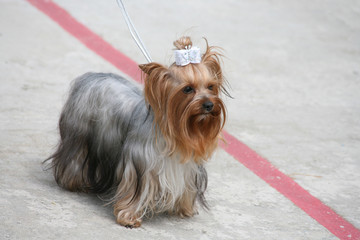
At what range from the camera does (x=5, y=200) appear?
3826mm

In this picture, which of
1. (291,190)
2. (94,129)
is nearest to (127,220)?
(94,129)

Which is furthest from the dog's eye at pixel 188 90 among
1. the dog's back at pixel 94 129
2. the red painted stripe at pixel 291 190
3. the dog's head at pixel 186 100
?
the red painted stripe at pixel 291 190

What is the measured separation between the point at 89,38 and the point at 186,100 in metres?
4.25

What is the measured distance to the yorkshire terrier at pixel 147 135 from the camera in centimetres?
365

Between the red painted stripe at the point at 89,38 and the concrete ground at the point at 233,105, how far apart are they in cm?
10

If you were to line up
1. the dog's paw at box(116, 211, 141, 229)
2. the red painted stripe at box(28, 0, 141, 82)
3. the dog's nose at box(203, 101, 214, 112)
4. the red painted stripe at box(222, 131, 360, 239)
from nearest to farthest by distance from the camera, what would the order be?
the dog's nose at box(203, 101, 214, 112) → the dog's paw at box(116, 211, 141, 229) → the red painted stripe at box(222, 131, 360, 239) → the red painted stripe at box(28, 0, 141, 82)

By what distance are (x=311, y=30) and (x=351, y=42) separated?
0.61m

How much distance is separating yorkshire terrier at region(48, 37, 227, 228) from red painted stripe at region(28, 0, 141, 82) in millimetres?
2514

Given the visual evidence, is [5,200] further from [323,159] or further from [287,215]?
[323,159]

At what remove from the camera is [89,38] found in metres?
7.61

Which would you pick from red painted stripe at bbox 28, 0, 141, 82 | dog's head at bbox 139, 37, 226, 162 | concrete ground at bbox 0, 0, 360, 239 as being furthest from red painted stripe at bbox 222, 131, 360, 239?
red painted stripe at bbox 28, 0, 141, 82

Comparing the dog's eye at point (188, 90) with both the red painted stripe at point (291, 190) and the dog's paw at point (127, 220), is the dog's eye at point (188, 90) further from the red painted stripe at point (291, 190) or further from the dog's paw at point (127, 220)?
the red painted stripe at point (291, 190)

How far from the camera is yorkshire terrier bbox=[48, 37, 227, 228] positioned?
144 inches

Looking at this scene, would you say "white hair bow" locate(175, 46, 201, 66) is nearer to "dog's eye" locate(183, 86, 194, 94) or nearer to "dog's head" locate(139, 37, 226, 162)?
"dog's head" locate(139, 37, 226, 162)
